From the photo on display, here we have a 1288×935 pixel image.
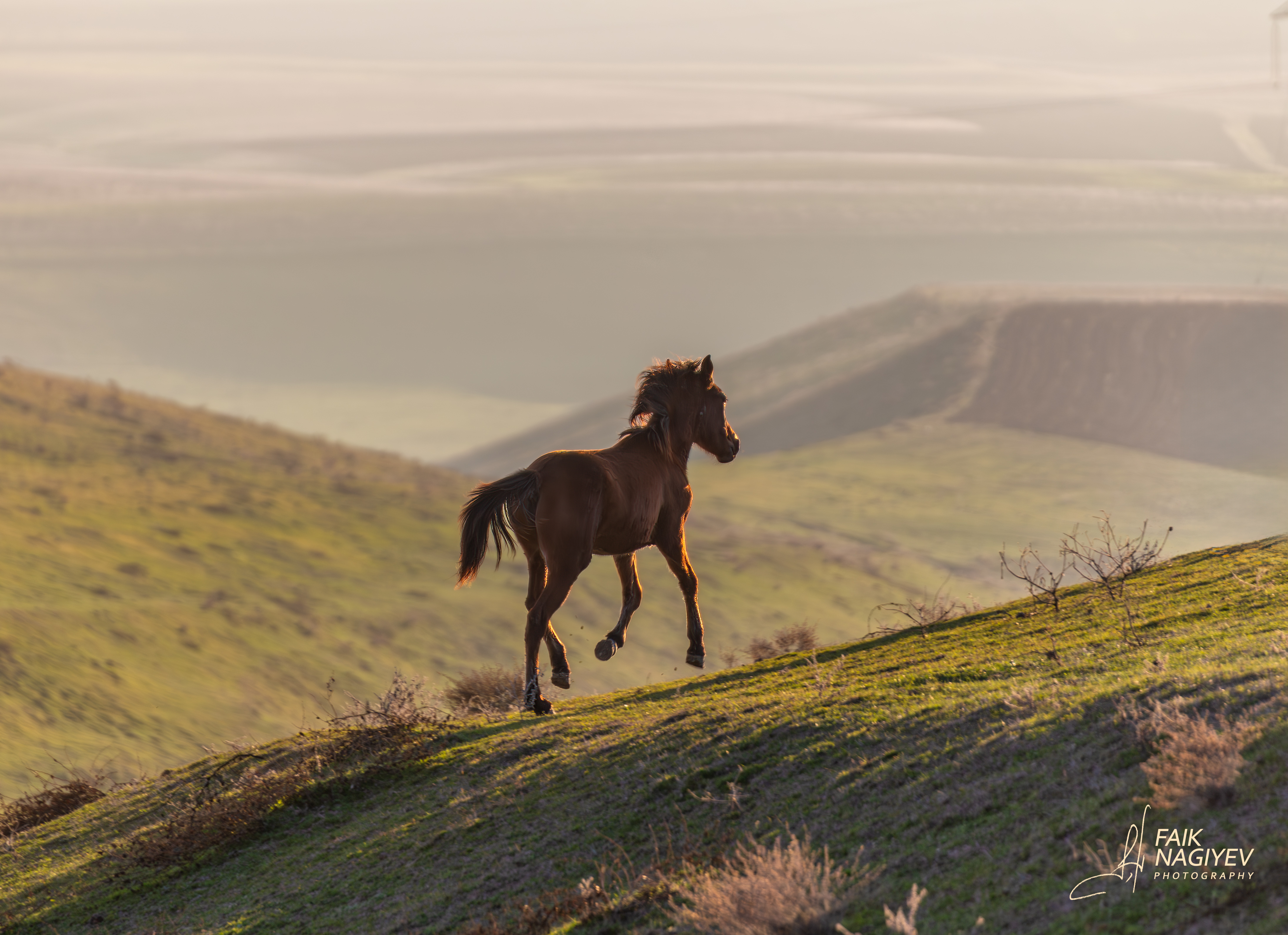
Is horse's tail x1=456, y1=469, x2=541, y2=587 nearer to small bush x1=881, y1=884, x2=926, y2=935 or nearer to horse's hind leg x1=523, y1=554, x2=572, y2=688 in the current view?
horse's hind leg x1=523, y1=554, x2=572, y2=688

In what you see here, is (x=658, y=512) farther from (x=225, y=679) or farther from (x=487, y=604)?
(x=487, y=604)

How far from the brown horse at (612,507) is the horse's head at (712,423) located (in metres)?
0.01

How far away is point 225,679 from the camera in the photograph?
166 feet

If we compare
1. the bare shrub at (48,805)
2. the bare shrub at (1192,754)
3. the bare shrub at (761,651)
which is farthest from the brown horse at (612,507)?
the bare shrub at (48,805)

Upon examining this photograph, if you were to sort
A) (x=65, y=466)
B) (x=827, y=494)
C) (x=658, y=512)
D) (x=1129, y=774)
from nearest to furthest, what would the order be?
(x=1129, y=774) → (x=658, y=512) → (x=65, y=466) → (x=827, y=494)

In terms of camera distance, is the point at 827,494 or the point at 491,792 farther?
the point at 827,494

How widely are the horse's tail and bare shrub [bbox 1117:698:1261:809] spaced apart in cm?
560

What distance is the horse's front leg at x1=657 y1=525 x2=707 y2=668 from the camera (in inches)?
480

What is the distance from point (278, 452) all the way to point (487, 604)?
2768 cm

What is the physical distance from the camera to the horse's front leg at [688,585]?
40.0 feet

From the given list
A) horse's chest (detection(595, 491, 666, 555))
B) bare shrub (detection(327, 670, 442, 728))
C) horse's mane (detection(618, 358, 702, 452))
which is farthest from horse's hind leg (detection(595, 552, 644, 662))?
bare shrub (detection(327, 670, 442, 728))

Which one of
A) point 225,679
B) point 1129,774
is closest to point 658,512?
point 1129,774

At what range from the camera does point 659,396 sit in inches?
492

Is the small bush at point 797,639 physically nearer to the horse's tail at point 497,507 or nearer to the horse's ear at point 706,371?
the horse's ear at point 706,371
